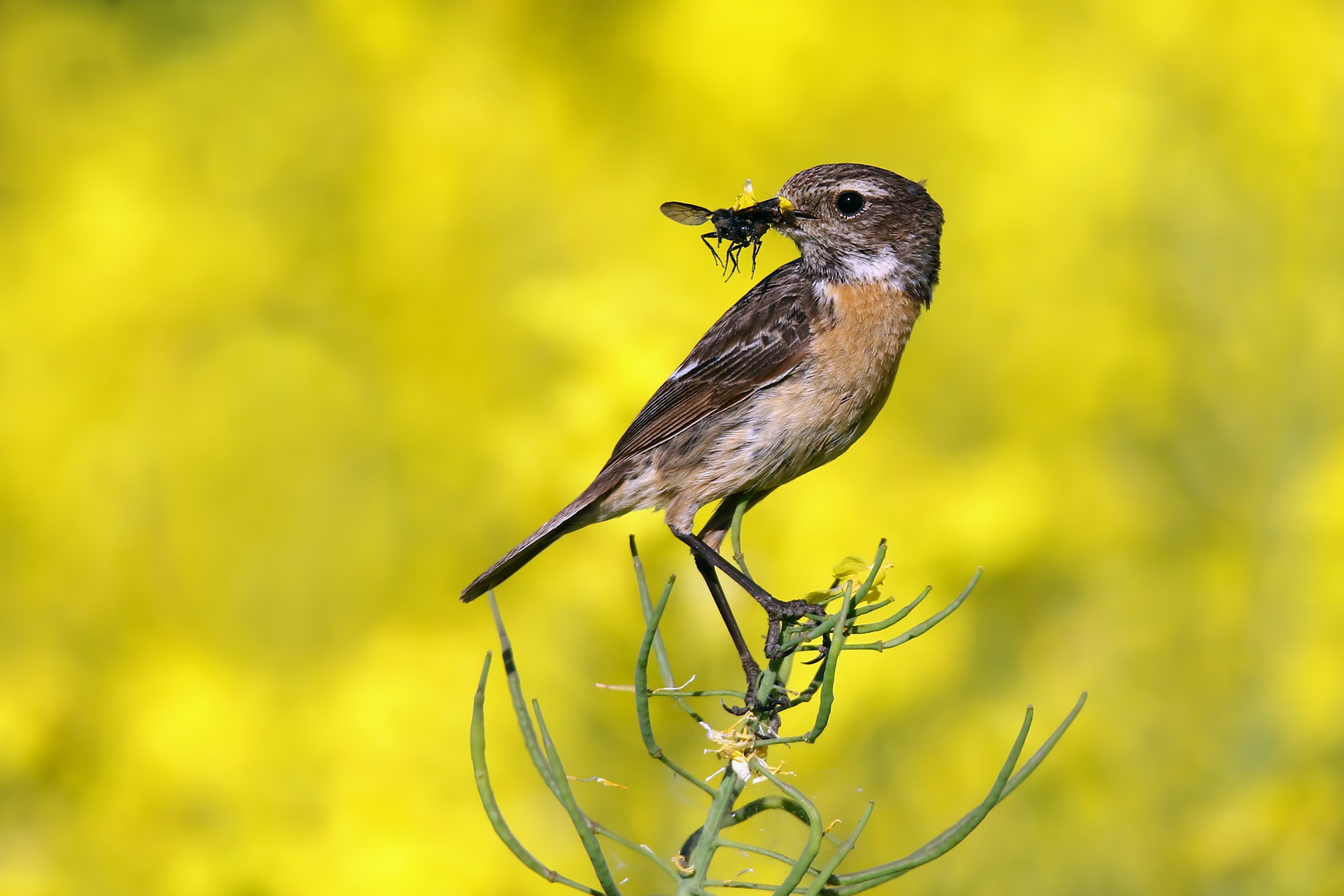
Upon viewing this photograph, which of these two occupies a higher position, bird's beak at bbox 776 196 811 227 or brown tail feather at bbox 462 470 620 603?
bird's beak at bbox 776 196 811 227

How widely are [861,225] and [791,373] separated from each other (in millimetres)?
255

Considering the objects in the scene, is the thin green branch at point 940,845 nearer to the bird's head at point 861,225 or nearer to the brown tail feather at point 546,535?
the brown tail feather at point 546,535

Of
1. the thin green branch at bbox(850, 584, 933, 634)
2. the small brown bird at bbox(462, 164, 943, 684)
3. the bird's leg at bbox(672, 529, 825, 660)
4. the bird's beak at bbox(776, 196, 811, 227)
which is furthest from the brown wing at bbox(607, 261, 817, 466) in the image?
the thin green branch at bbox(850, 584, 933, 634)

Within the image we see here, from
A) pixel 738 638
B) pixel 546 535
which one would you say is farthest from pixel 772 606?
pixel 546 535

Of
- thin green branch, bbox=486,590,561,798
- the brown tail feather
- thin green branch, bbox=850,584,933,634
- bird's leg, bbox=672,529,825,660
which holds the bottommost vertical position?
thin green branch, bbox=486,590,561,798

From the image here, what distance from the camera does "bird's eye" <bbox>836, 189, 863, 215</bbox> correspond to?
5.57 ft

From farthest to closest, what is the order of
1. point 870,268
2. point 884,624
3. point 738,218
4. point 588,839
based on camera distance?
point 870,268
point 738,218
point 884,624
point 588,839

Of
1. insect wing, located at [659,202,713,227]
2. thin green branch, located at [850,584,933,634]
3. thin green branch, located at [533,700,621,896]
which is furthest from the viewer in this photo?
insect wing, located at [659,202,713,227]

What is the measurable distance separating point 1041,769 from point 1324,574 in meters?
0.74

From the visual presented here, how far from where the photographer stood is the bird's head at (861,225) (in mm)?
1698

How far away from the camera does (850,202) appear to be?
1.71 meters

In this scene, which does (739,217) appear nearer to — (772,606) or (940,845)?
(772,606)

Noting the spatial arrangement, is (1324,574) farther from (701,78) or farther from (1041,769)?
(701,78)

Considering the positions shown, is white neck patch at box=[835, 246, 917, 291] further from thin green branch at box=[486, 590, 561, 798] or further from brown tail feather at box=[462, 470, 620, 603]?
thin green branch at box=[486, 590, 561, 798]
